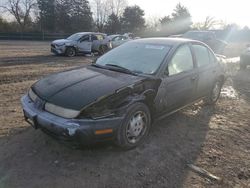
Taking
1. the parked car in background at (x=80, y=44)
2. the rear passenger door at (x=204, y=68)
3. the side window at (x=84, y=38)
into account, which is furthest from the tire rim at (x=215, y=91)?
the side window at (x=84, y=38)

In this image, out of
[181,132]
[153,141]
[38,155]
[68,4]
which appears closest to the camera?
[38,155]

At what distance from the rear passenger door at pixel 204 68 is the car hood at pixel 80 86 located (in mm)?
1774

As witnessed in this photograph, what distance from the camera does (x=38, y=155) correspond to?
3.72 m

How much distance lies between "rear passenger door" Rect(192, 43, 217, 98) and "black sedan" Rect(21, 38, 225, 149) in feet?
0.07

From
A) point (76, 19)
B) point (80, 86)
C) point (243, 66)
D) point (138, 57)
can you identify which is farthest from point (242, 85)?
point (76, 19)

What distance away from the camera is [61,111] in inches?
132

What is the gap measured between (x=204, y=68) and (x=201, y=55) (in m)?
0.29

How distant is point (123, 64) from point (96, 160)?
1.71 m

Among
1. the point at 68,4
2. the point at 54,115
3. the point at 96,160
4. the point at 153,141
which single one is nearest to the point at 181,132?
the point at 153,141

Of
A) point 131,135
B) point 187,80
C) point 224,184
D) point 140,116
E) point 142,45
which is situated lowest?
point 224,184

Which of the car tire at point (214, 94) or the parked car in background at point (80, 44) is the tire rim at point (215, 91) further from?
the parked car in background at point (80, 44)

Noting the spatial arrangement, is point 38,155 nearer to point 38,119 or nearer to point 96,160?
point 38,119

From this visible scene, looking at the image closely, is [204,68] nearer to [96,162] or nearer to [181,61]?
[181,61]

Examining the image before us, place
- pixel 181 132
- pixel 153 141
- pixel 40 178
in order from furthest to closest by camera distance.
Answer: pixel 181 132 < pixel 153 141 < pixel 40 178
